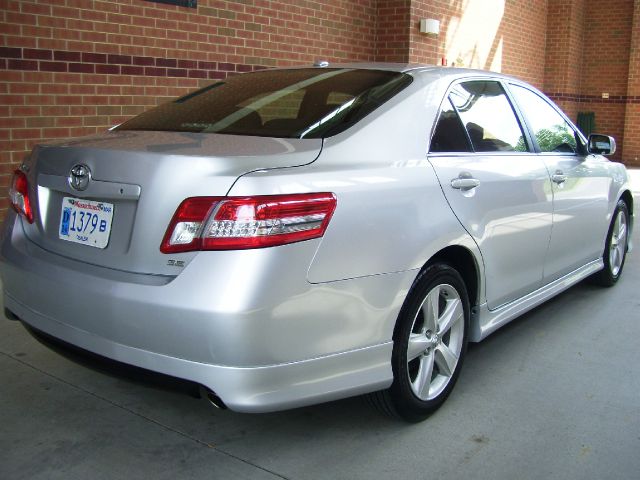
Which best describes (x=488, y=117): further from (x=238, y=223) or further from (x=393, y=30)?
(x=393, y=30)

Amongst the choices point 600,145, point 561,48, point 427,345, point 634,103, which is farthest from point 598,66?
point 427,345

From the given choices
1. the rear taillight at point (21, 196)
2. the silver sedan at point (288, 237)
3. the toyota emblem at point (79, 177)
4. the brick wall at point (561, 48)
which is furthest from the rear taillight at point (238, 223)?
the brick wall at point (561, 48)

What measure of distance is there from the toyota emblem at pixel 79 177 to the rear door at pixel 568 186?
2643 millimetres

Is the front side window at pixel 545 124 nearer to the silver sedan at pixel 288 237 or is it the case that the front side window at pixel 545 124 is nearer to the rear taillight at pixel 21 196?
the silver sedan at pixel 288 237

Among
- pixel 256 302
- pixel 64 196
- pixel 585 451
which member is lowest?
pixel 585 451

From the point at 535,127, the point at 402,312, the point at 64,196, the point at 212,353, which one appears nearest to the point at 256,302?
the point at 212,353

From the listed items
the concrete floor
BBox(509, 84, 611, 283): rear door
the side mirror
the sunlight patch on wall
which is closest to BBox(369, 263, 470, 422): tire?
the concrete floor

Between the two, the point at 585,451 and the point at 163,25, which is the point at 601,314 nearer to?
the point at 585,451

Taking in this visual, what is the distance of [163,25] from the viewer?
6.63 metres

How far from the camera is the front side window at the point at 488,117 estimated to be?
3643 millimetres

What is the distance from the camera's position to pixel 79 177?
278 cm

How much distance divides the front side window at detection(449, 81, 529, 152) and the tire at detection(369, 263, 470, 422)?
0.81 m

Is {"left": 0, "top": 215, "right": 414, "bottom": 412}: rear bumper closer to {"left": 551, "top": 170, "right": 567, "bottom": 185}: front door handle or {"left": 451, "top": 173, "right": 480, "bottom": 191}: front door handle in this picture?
{"left": 451, "top": 173, "right": 480, "bottom": 191}: front door handle

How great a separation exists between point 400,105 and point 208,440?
1685 mm
